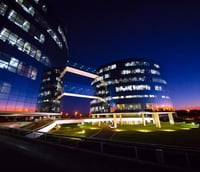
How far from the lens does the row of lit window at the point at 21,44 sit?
27.2 m

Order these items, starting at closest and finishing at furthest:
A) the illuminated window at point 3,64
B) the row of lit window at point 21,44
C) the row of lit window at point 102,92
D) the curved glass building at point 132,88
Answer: the illuminated window at point 3,64, the row of lit window at point 21,44, the curved glass building at point 132,88, the row of lit window at point 102,92

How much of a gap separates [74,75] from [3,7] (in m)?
32.9

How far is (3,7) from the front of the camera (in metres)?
27.8

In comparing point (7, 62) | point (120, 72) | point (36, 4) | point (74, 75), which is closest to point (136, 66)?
point (120, 72)

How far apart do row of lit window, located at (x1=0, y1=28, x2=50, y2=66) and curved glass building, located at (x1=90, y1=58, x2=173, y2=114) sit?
42123mm

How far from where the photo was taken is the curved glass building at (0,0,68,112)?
27.1 m

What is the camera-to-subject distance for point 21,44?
3080 centimetres

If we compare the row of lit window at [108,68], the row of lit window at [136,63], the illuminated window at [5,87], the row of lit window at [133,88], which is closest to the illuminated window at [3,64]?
the illuminated window at [5,87]

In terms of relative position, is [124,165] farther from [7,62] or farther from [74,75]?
[74,75]

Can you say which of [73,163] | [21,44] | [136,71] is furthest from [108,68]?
[73,163]

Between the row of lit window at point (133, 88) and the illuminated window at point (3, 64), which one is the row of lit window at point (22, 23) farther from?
the row of lit window at point (133, 88)

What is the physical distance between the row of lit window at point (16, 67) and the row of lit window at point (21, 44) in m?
3.18

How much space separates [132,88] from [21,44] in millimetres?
58898

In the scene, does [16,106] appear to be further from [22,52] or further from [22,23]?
[22,23]
